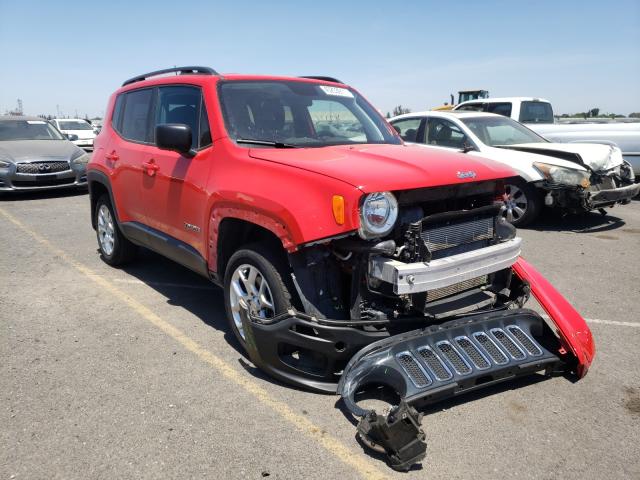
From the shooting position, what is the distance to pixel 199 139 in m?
4.23

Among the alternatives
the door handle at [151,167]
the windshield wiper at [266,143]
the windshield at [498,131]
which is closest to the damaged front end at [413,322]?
the windshield wiper at [266,143]

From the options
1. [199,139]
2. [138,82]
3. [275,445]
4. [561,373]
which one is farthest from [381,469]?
A: [138,82]

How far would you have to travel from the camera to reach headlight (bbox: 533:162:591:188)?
7.70m

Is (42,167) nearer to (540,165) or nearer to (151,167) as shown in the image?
(151,167)

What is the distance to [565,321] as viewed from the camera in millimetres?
3684

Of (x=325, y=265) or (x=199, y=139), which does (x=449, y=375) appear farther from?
(x=199, y=139)

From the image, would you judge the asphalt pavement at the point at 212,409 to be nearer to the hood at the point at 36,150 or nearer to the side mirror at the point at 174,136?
the side mirror at the point at 174,136

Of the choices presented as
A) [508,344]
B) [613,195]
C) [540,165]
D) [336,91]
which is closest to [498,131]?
[540,165]

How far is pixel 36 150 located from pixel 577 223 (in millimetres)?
10626

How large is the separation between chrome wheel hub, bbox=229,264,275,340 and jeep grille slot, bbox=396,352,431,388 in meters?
0.86

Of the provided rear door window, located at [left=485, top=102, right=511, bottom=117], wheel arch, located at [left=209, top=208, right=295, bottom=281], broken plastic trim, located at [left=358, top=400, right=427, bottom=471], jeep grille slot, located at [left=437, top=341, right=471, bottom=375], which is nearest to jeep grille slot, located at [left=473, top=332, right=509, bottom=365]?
jeep grille slot, located at [left=437, top=341, right=471, bottom=375]

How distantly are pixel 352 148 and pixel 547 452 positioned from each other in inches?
92.6

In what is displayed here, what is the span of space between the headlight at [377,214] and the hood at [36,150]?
407 inches

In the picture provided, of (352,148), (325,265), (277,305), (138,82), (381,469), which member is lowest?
(381,469)
